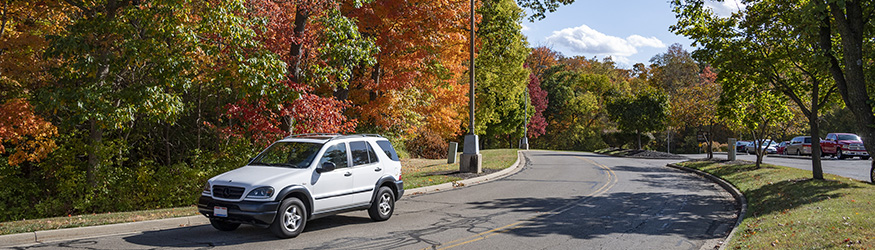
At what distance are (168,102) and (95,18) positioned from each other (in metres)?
2.65

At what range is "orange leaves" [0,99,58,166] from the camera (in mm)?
12602

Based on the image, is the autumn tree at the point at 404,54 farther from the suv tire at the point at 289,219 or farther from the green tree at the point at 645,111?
the green tree at the point at 645,111

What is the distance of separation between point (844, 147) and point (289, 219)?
36.1m

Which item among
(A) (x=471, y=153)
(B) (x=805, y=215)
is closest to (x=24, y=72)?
(A) (x=471, y=153)

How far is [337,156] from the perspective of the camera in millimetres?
10094

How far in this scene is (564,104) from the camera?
66062 millimetres

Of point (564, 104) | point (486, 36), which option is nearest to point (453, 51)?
point (486, 36)

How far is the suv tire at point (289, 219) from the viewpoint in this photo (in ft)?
28.7

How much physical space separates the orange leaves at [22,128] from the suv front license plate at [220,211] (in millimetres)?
6902

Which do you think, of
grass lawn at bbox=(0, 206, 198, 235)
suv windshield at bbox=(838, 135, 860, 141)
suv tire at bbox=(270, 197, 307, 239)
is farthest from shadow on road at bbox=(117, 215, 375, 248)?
suv windshield at bbox=(838, 135, 860, 141)

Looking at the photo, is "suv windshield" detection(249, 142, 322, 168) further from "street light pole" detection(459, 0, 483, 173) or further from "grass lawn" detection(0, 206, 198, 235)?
"street light pole" detection(459, 0, 483, 173)

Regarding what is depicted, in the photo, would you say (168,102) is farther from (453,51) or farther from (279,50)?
(453,51)

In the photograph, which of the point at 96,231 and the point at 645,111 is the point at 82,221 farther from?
the point at 645,111

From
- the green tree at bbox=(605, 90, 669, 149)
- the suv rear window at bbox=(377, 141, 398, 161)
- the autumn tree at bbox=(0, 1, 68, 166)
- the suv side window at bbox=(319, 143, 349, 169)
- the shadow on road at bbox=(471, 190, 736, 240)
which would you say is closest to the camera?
the suv side window at bbox=(319, 143, 349, 169)
